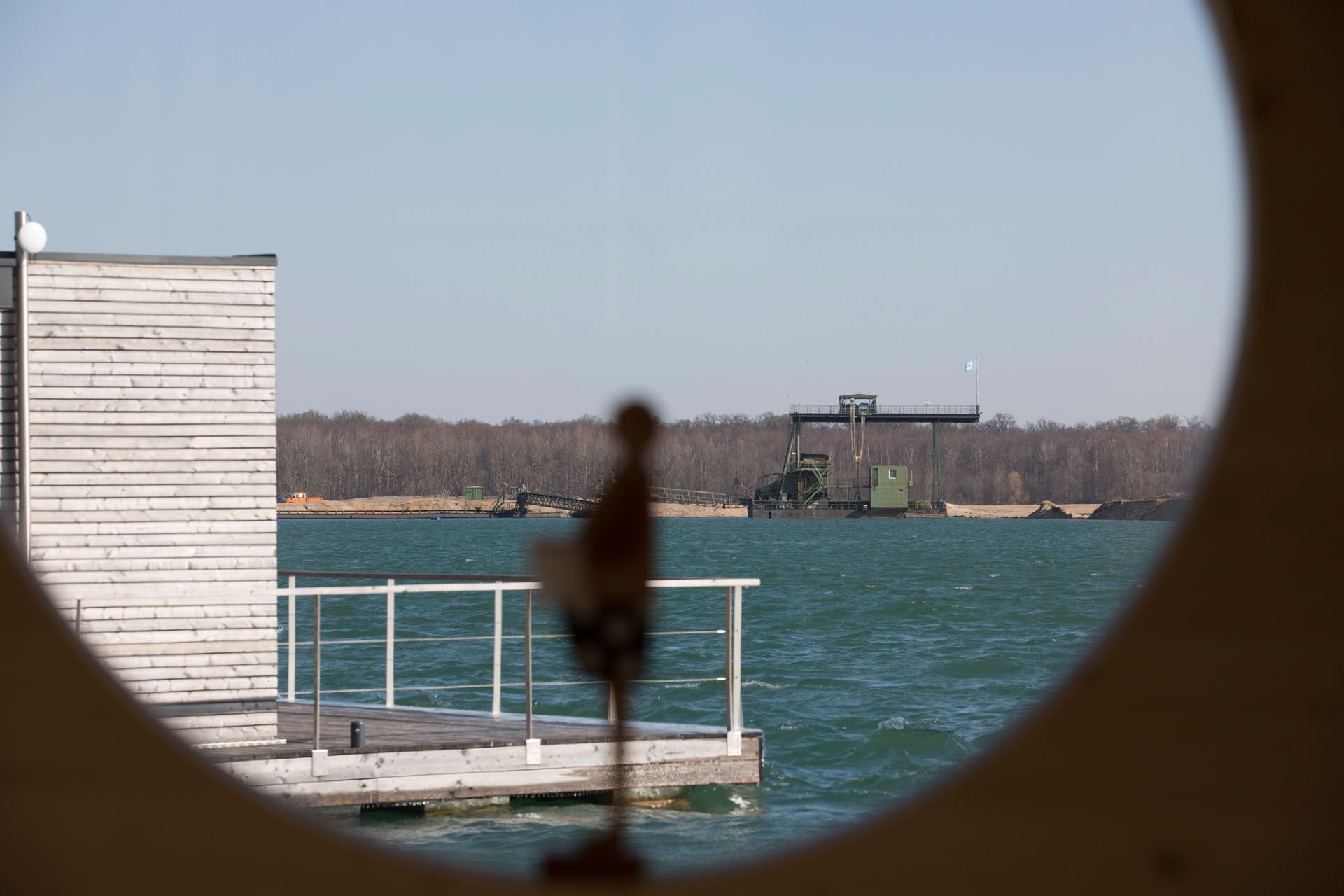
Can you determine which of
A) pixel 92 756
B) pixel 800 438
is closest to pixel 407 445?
pixel 800 438

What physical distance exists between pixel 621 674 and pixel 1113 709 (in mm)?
790

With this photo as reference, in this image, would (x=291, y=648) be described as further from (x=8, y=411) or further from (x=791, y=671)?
(x=791, y=671)

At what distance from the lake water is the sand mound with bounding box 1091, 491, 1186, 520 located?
34967mm

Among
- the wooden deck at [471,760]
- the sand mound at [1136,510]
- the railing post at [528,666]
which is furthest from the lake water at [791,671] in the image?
the sand mound at [1136,510]

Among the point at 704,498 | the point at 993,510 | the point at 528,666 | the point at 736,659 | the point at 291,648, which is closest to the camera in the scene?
the point at 528,666

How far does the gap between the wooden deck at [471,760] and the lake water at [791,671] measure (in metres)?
0.24

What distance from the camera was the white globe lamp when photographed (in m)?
6.36

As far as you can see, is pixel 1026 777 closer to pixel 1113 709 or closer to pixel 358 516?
pixel 1113 709

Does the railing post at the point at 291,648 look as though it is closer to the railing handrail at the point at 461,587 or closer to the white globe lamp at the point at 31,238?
the railing handrail at the point at 461,587

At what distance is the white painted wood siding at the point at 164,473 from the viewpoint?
21.7 ft

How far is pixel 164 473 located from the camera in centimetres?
679

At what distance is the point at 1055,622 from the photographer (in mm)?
26266

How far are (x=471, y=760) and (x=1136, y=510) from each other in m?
86.5

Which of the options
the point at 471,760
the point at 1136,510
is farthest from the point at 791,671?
the point at 1136,510
